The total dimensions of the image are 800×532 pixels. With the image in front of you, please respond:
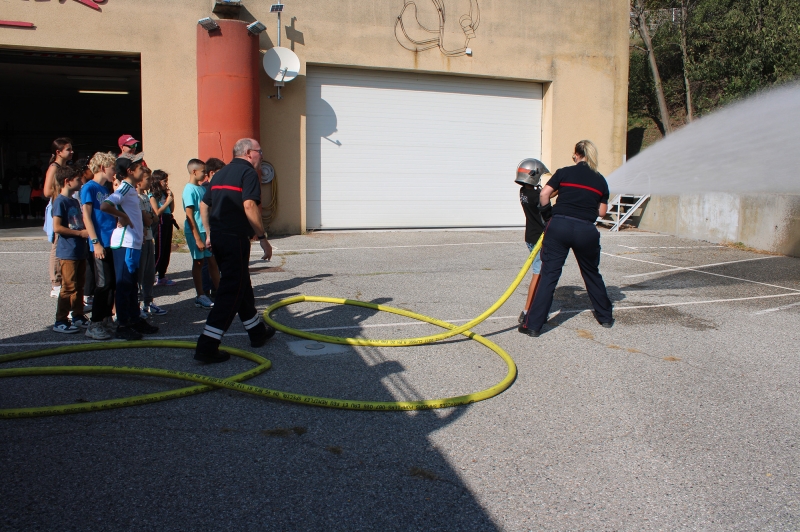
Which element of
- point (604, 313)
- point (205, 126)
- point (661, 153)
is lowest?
point (604, 313)

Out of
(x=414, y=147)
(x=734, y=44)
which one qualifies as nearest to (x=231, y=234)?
(x=414, y=147)

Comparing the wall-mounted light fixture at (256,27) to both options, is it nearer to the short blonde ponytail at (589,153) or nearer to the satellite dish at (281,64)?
the satellite dish at (281,64)

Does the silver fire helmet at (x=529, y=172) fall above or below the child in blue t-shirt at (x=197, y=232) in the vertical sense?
above

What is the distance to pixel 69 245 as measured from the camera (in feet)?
19.2

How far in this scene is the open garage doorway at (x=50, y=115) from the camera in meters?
18.8

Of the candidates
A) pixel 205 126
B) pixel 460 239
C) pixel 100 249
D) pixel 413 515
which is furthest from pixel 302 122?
pixel 413 515

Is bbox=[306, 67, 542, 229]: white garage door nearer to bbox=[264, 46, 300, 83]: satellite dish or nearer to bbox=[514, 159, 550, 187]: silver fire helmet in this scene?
bbox=[264, 46, 300, 83]: satellite dish

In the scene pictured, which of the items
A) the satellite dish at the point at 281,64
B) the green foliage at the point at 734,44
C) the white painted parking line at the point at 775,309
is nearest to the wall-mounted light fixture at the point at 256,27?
the satellite dish at the point at 281,64

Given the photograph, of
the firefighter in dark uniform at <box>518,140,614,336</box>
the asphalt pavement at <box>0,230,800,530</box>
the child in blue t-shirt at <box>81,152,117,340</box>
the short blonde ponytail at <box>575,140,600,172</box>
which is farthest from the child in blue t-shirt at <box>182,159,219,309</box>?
the short blonde ponytail at <box>575,140,600,172</box>

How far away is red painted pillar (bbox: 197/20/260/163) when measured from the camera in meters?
12.8

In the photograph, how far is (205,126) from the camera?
1293 cm

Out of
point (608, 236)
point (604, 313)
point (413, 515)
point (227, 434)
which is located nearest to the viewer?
point (413, 515)

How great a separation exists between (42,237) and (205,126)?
4.10m

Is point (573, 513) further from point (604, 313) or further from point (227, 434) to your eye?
point (604, 313)
